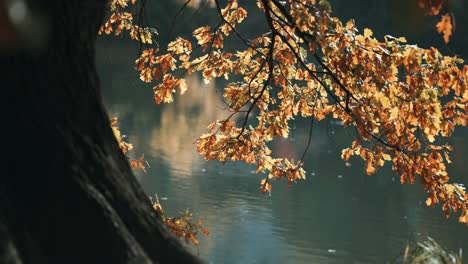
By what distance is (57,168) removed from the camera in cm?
343

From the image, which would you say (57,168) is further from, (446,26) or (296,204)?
(296,204)

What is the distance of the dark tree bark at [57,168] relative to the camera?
3.37 meters

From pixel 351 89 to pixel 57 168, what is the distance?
3889 mm

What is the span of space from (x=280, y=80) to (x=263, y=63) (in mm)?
461

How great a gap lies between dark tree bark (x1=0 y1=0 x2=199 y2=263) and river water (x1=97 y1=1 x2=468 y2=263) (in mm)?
6890

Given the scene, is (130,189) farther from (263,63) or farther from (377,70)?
(263,63)

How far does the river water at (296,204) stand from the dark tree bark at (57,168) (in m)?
6.89

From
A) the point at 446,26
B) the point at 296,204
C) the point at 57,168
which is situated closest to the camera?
the point at 57,168

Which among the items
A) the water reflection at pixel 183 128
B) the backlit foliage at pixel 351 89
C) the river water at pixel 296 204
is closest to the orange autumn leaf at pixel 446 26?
the backlit foliage at pixel 351 89

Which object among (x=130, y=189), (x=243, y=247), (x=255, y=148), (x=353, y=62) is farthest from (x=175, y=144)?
(x=130, y=189)

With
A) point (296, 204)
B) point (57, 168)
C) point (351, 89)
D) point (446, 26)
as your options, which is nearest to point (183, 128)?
point (296, 204)

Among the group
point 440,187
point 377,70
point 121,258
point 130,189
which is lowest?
point 121,258

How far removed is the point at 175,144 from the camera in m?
23.9

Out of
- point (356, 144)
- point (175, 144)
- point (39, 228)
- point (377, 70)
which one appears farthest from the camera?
point (175, 144)
